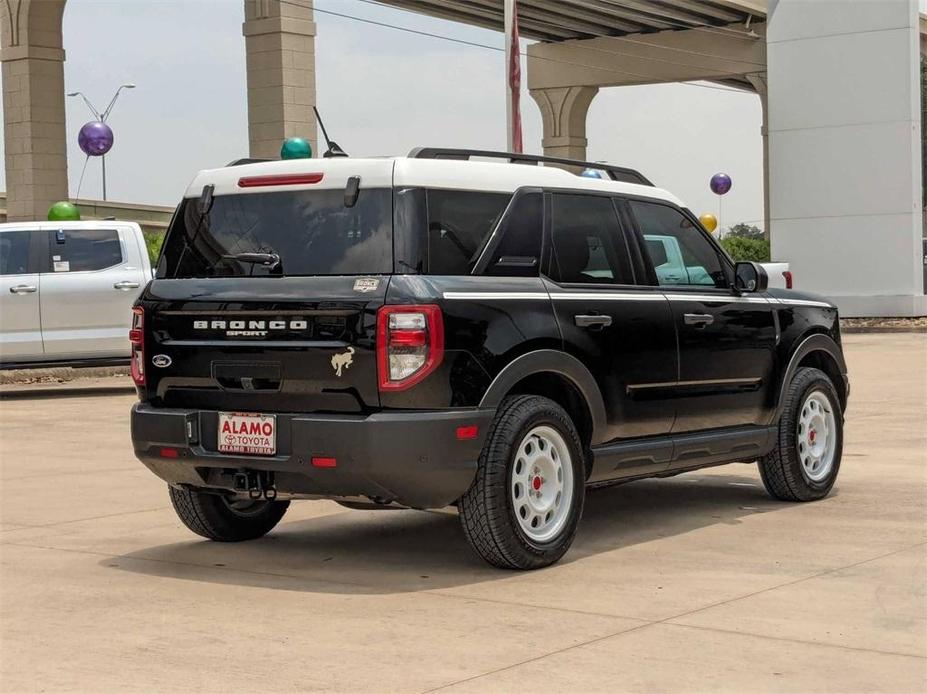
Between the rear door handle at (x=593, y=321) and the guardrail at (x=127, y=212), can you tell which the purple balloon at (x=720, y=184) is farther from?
the rear door handle at (x=593, y=321)

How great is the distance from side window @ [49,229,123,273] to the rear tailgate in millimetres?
10681

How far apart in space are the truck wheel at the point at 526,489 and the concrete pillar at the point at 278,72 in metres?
22.7

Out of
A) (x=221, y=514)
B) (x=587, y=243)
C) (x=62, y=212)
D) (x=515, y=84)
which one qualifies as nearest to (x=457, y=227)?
(x=587, y=243)

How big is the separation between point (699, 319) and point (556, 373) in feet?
4.16

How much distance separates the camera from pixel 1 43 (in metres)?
33.6

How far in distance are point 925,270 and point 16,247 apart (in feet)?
92.3

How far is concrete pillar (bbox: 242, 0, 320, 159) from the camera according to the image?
2953cm

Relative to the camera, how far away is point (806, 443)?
9.20m

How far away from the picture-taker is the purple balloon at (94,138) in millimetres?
42344

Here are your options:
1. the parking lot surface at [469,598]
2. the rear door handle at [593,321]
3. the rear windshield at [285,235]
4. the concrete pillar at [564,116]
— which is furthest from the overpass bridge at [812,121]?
the rear door handle at [593,321]

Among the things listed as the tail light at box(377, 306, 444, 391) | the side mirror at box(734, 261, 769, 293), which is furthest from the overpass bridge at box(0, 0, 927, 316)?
the tail light at box(377, 306, 444, 391)

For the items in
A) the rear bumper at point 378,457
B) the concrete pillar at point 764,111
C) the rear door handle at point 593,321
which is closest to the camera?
the rear bumper at point 378,457

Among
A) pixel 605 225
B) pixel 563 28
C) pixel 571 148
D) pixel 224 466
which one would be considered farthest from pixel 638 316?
pixel 571 148

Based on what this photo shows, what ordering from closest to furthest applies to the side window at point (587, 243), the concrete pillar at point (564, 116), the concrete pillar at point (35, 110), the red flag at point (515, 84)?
1. the side window at point (587, 243)
2. the red flag at point (515, 84)
3. the concrete pillar at point (35, 110)
4. the concrete pillar at point (564, 116)
